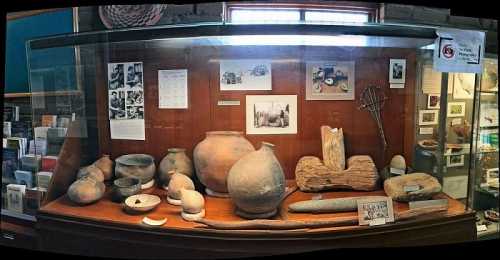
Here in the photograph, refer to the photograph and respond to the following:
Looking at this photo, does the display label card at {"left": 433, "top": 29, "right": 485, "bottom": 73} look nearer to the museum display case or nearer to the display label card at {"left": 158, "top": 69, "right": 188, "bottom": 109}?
the museum display case

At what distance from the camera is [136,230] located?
92 centimetres

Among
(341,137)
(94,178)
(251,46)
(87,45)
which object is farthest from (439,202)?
(87,45)

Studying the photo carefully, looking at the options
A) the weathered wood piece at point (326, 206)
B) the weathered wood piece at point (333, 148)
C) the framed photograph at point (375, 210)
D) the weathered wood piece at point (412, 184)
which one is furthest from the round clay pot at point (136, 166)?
the weathered wood piece at point (412, 184)

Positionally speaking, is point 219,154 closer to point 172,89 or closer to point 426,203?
point 172,89

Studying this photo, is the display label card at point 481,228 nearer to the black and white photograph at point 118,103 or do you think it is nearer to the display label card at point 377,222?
the display label card at point 377,222

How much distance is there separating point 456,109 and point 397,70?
0.36 metres

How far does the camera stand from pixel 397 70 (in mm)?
1003

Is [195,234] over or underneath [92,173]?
underneath

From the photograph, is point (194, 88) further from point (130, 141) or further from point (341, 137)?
point (341, 137)

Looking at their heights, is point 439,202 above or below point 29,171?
below

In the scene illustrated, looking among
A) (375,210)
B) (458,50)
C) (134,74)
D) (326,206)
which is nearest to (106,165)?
(134,74)

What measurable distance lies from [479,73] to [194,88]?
3.60 ft

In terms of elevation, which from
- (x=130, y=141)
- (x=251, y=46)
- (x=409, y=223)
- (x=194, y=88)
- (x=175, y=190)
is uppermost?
(x=251, y=46)

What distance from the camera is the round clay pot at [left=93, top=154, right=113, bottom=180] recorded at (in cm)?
99
